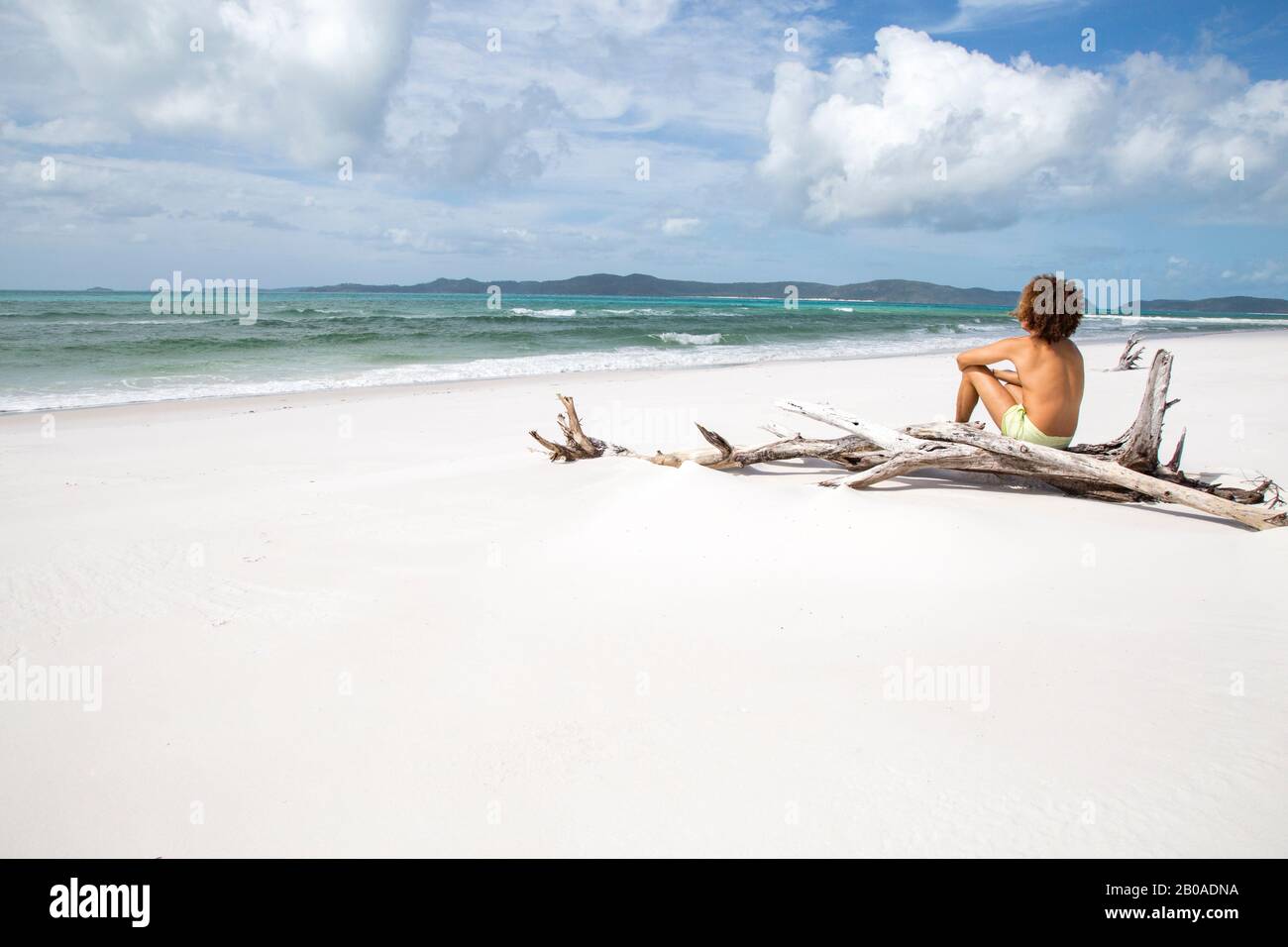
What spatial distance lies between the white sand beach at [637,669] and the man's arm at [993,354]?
92cm

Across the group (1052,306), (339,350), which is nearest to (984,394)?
(1052,306)

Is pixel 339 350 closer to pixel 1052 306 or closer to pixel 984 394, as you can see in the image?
pixel 984 394

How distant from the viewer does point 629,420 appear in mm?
9508

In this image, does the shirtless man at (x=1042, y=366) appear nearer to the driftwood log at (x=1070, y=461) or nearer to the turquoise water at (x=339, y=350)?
the driftwood log at (x=1070, y=461)

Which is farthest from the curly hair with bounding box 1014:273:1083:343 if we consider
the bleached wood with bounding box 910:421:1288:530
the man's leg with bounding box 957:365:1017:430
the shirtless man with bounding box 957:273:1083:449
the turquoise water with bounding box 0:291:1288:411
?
the turquoise water with bounding box 0:291:1288:411

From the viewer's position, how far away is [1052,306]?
16.3 feet

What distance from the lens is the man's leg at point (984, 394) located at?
215 inches

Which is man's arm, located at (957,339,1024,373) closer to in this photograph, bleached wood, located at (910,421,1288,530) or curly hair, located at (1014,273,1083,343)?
curly hair, located at (1014,273,1083,343)

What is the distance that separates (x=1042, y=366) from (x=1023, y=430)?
472 mm

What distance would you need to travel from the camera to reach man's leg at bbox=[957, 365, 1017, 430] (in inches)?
215

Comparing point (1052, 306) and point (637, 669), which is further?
point (1052, 306)

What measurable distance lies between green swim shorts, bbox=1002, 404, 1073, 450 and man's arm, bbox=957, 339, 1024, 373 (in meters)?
0.40

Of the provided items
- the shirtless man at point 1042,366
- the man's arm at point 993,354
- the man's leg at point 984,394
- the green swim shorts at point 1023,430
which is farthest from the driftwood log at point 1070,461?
the man's arm at point 993,354
